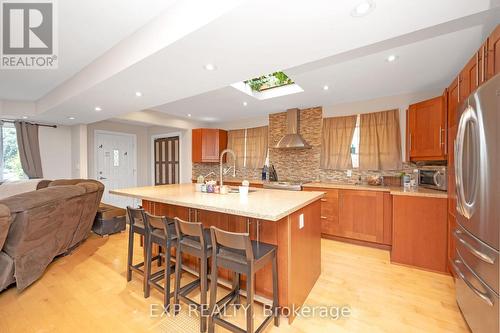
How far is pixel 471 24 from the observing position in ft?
5.48

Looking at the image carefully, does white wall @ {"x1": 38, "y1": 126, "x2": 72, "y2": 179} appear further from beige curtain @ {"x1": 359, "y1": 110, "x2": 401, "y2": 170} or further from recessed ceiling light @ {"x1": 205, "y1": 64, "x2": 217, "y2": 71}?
beige curtain @ {"x1": 359, "y1": 110, "x2": 401, "y2": 170}

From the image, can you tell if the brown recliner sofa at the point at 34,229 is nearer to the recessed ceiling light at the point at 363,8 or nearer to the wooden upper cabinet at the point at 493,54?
the recessed ceiling light at the point at 363,8

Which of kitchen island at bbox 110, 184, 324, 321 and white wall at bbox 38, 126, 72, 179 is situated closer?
kitchen island at bbox 110, 184, 324, 321

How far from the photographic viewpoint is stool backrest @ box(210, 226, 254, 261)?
4.51 feet

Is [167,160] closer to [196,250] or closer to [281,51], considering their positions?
[196,250]

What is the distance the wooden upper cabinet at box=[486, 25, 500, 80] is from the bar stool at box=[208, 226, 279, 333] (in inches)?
Result: 77.5

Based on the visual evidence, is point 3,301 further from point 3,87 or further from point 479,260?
point 479,260

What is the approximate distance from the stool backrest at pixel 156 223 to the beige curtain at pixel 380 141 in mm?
3296

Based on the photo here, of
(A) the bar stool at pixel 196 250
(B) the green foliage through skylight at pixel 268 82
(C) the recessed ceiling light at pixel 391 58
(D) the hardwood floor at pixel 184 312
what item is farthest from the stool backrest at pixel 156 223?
(C) the recessed ceiling light at pixel 391 58

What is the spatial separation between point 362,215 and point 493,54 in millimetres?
2321

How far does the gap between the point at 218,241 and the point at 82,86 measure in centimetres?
259

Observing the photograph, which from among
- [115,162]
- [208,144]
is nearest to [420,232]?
A: [208,144]

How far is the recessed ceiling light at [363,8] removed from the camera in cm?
117

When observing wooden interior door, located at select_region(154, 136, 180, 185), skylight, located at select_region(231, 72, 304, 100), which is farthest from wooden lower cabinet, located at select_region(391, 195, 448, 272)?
wooden interior door, located at select_region(154, 136, 180, 185)
